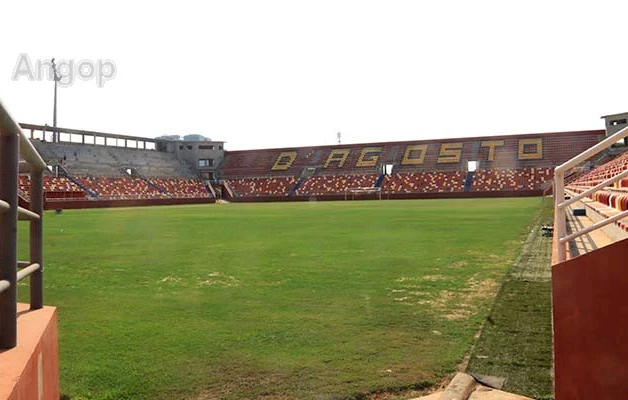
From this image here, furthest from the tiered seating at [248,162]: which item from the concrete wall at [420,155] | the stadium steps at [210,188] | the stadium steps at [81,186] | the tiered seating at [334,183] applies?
the stadium steps at [81,186]

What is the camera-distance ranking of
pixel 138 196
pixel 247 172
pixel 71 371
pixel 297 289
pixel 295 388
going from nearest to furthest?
pixel 295 388 → pixel 71 371 → pixel 297 289 → pixel 138 196 → pixel 247 172

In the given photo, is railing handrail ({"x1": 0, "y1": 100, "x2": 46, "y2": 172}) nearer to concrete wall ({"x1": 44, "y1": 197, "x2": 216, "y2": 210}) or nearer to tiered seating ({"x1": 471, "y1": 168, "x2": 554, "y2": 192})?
concrete wall ({"x1": 44, "y1": 197, "x2": 216, "y2": 210})

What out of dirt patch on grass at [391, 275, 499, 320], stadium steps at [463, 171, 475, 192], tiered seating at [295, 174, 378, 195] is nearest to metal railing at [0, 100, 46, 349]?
dirt patch on grass at [391, 275, 499, 320]

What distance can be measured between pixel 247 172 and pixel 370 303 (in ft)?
216

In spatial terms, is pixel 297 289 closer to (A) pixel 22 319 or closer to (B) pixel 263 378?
(B) pixel 263 378

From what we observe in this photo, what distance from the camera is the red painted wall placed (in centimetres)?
253

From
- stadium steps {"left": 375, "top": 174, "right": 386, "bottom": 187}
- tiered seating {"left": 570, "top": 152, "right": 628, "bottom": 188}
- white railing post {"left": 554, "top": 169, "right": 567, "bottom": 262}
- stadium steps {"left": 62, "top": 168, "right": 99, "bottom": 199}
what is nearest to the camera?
white railing post {"left": 554, "top": 169, "right": 567, "bottom": 262}

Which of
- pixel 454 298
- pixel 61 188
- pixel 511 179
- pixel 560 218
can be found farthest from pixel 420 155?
pixel 560 218

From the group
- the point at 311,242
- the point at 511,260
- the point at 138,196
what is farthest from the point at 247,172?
the point at 511,260

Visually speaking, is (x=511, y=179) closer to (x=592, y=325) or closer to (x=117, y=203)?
(x=117, y=203)

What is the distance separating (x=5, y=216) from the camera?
191 centimetres

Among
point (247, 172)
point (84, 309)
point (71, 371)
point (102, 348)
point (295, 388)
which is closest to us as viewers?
point (295, 388)

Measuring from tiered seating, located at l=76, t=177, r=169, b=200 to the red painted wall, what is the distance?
171 feet

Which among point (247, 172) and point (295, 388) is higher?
point (247, 172)
